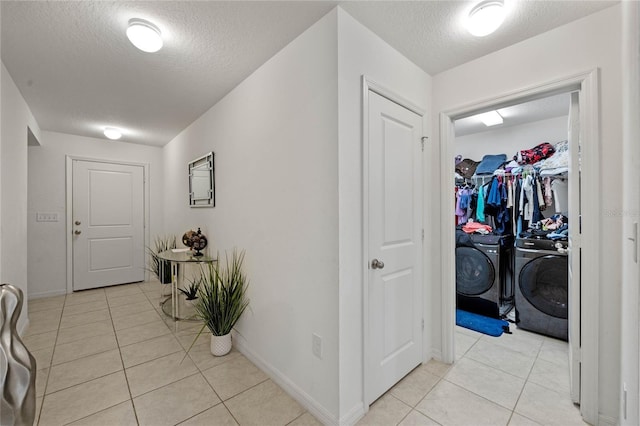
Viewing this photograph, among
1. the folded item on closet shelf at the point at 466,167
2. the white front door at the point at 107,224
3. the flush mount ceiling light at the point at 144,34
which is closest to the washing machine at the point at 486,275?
the folded item on closet shelf at the point at 466,167

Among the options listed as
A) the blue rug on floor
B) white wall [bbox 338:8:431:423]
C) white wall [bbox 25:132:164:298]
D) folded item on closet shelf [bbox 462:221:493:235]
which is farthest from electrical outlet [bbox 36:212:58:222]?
folded item on closet shelf [bbox 462:221:493:235]

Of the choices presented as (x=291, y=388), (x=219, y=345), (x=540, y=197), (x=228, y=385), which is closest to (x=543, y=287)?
(x=540, y=197)

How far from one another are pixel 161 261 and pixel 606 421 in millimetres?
4140

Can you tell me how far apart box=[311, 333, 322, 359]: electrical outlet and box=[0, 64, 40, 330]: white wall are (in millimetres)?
2452

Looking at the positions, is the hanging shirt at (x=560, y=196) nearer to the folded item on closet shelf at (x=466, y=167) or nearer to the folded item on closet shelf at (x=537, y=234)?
the folded item on closet shelf at (x=537, y=234)

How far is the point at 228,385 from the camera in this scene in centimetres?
191

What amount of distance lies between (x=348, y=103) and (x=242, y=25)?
852 millimetres

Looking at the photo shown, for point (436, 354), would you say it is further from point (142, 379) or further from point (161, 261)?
point (161, 261)

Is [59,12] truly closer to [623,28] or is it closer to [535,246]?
[623,28]

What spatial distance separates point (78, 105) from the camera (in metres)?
2.98

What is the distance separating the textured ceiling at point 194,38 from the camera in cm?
155

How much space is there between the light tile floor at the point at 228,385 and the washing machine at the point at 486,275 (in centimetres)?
40

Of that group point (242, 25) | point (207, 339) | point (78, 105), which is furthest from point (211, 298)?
point (78, 105)

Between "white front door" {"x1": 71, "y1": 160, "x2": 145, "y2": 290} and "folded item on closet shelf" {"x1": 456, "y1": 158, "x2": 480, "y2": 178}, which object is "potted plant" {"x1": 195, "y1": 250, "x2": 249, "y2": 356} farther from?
"folded item on closet shelf" {"x1": 456, "y1": 158, "x2": 480, "y2": 178}
